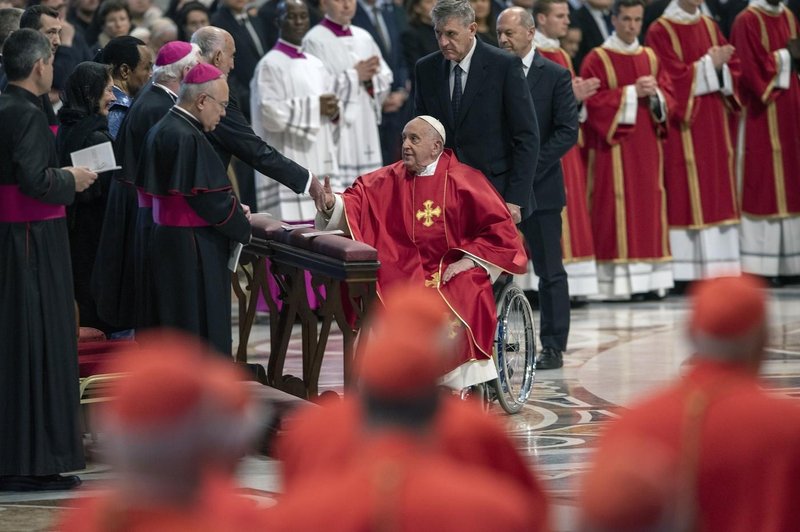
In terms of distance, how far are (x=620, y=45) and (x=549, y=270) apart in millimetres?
3460

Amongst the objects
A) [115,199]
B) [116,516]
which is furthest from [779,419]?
[115,199]

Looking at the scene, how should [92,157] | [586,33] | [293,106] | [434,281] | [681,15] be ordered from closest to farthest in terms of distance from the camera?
[92,157], [434,281], [293,106], [681,15], [586,33]

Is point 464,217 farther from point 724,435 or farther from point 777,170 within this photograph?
point 777,170

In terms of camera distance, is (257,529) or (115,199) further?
(115,199)

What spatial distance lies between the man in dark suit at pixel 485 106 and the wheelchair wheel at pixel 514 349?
1.58 ft

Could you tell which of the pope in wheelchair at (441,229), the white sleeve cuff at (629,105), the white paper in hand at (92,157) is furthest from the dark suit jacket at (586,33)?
the white paper in hand at (92,157)

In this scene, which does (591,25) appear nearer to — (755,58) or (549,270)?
(755,58)

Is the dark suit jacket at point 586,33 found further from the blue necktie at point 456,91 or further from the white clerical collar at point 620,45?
the blue necktie at point 456,91

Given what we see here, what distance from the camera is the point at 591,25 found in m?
13.4

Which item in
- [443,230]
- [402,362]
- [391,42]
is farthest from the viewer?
[391,42]

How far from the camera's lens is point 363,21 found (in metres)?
13.6

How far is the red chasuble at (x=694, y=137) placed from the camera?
12625mm

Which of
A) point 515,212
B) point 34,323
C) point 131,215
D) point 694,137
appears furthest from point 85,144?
point 694,137

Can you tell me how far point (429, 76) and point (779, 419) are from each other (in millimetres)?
5437
